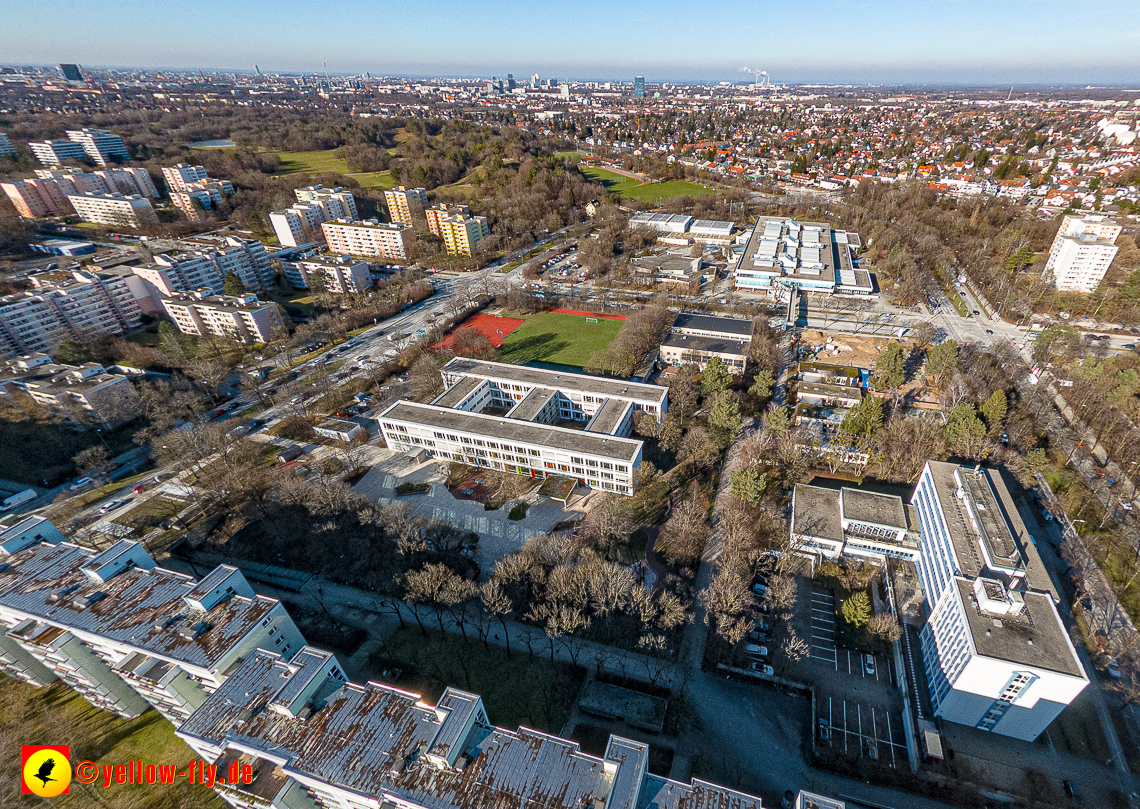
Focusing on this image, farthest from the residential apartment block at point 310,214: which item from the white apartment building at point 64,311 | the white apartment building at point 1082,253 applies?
the white apartment building at point 1082,253

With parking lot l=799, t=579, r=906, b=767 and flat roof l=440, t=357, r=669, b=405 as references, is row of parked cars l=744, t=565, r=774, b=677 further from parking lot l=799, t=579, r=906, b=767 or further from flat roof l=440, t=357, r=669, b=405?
flat roof l=440, t=357, r=669, b=405

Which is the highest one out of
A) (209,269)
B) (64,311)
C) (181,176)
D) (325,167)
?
(181,176)

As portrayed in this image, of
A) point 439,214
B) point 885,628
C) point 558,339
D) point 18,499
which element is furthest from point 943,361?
point 18,499

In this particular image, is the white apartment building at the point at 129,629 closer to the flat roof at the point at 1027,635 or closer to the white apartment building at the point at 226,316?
the flat roof at the point at 1027,635

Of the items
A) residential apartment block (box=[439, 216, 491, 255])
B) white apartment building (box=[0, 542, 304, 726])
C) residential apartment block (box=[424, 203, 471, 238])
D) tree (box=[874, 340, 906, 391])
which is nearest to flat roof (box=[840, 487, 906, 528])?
tree (box=[874, 340, 906, 391])

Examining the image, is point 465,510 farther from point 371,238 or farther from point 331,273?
point 371,238

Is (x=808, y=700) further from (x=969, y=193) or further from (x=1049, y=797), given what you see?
(x=969, y=193)
